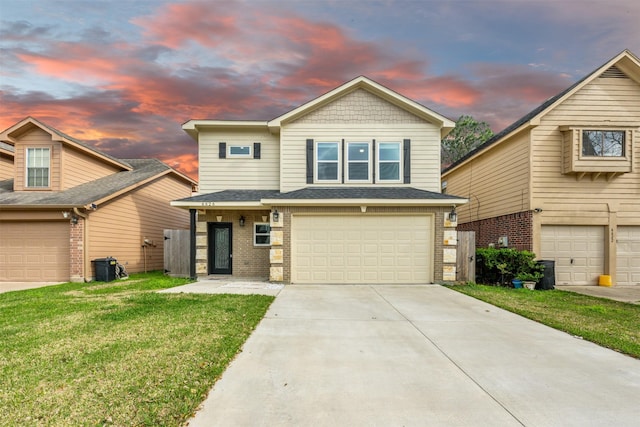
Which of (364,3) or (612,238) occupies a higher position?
(364,3)

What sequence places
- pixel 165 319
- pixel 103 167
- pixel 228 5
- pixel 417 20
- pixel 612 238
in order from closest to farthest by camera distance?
pixel 165 319
pixel 228 5
pixel 612 238
pixel 417 20
pixel 103 167

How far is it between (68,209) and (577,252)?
18.8 meters

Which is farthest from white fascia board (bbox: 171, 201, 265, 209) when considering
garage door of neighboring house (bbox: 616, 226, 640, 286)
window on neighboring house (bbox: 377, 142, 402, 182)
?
garage door of neighboring house (bbox: 616, 226, 640, 286)

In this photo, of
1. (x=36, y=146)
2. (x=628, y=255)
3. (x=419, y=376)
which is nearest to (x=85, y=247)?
(x=36, y=146)

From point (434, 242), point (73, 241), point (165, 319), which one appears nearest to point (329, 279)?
point (434, 242)

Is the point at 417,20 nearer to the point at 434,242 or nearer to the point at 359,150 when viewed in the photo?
the point at 359,150

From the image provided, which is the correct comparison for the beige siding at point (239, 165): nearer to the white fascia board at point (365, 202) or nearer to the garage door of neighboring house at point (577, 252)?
the white fascia board at point (365, 202)

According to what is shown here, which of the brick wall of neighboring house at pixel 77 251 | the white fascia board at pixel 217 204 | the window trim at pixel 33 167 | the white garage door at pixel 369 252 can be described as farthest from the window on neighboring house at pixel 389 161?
the window trim at pixel 33 167

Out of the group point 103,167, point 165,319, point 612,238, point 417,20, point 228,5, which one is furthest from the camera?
point 103,167

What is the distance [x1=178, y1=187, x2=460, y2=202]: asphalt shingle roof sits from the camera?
1123 centimetres

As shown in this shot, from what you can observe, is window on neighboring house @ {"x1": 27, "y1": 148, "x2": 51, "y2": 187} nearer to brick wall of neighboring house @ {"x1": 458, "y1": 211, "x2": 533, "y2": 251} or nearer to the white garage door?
the white garage door

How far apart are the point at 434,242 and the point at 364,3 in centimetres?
911

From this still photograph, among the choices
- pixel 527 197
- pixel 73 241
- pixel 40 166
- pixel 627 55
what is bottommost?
pixel 73 241

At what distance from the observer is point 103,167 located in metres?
16.3
